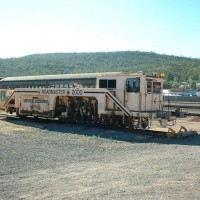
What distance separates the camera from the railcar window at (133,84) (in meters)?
17.0

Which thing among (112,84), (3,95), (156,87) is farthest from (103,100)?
(3,95)

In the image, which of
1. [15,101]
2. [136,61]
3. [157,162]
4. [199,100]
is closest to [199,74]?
[136,61]

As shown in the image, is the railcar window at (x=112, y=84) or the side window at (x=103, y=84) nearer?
the railcar window at (x=112, y=84)

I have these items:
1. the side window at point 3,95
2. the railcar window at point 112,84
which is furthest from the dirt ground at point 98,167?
the side window at point 3,95

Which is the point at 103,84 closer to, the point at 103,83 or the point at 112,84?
the point at 103,83

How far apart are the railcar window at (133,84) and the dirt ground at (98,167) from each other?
2.49 metres

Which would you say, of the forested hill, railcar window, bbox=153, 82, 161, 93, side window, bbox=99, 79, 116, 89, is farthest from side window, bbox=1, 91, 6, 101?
the forested hill

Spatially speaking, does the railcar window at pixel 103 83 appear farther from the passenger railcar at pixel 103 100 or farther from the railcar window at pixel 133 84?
the railcar window at pixel 133 84

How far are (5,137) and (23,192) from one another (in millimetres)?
8039

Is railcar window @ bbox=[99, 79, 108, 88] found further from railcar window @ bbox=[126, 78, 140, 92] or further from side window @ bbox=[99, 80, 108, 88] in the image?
railcar window @ bbox=[126, 78, 140, 92]

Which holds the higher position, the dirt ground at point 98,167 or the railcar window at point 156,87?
the railcar window at point 156,87

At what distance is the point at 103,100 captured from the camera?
58.7ft

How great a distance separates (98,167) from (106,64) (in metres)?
140

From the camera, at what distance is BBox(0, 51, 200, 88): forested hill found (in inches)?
4771
